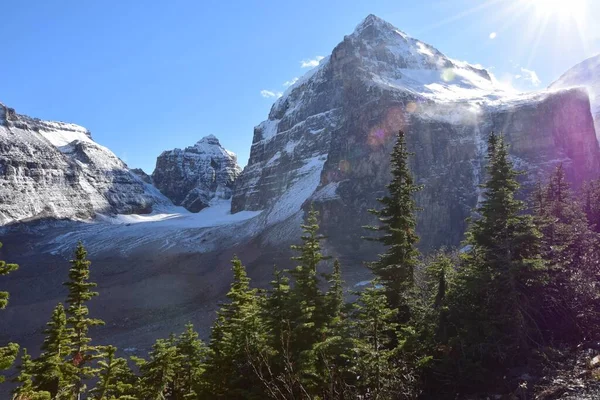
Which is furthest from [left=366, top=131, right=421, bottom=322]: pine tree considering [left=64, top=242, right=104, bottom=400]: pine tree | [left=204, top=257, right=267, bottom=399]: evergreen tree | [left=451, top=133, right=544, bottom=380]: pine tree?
[left=64, top=242, right=104, bottom=400]: pine tree

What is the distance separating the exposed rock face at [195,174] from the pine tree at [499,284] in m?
167

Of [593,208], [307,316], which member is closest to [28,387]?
[307,316]

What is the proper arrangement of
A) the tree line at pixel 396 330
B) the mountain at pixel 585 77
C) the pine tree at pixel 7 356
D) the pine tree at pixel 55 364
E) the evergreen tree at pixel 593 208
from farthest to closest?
the mountain at pixel 585 77, the evergreen tree at pixel 593 208, the pine tree at pixel 55 364, the tree line at pixel 396 330, the pine tree at pixel 7 356

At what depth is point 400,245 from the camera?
14.6 meters

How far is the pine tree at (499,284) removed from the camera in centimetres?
1106

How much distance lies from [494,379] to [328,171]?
83867 mm

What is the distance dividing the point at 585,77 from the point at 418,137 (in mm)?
92342

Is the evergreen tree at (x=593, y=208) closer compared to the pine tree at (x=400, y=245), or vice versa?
the pine tree at (x=400, y=245)

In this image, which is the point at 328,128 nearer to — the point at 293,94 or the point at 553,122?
the point at 293,94

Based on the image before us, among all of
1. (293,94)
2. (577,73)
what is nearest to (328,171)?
(293,94)

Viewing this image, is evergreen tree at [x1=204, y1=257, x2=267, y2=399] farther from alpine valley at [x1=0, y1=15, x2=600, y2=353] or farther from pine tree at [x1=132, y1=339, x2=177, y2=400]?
alpine valley at [x1=0, y1=15, x2=600, y2=353]

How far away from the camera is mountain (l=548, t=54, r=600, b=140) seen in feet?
397

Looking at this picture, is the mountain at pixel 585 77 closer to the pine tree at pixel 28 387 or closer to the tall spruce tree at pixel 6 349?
the pine tree at pixel 28 387

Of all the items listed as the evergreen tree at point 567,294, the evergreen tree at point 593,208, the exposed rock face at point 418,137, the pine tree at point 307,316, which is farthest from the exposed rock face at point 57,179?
the evergreen tree at point 567,294
